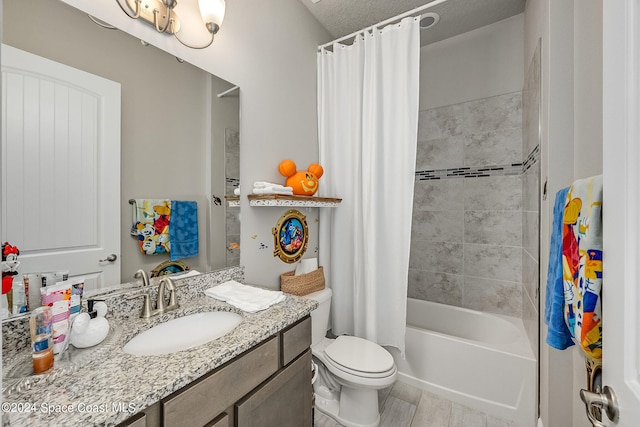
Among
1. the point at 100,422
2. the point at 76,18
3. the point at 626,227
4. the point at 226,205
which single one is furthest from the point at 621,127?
the point at 76,18

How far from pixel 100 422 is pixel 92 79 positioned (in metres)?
1.08

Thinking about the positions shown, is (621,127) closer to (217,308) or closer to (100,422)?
(100,422)

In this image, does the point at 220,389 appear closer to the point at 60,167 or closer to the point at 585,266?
the point at 60,167

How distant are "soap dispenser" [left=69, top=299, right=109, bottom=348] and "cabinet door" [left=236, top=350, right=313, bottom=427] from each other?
0.47 m

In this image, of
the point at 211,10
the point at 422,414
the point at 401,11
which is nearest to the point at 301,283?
the point at 422,414

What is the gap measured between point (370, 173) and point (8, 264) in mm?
1738

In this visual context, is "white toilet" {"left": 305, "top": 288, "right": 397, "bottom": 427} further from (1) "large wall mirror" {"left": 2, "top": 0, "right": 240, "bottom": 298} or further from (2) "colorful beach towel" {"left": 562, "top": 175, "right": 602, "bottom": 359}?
(2) "colorful beach towel" {"left": 562, "top": 175, "right": 602, "bottom": 359}

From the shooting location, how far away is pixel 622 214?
1.69 ft

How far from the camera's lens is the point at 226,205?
1.51 meters

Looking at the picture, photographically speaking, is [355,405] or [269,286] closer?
[355,405]

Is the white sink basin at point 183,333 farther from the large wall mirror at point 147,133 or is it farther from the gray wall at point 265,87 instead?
the gray wall at point 265,87

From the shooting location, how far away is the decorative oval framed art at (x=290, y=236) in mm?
1848

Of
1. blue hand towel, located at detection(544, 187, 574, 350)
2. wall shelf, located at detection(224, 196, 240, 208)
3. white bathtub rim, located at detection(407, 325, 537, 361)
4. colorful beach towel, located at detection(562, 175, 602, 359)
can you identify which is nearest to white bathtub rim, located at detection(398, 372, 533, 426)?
white bathtub rim, located at detection(407, 325, 537, 361)

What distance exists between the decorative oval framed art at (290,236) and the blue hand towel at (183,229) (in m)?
0.55
